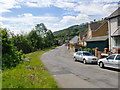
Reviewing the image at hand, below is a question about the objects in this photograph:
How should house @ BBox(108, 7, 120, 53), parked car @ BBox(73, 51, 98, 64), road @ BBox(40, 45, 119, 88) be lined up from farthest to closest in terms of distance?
house @ BBox(108, 7, 120, 53) < parked car @ BBox(73, 51, 98, 64) < road @ BBox(40, 45, 119, 88)

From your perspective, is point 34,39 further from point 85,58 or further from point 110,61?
point 110,61

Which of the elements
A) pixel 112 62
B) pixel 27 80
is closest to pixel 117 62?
pixel 112 62

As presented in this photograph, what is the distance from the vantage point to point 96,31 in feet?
Result: 139

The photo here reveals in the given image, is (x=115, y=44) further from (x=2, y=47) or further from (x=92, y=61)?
(x=2, y=47)

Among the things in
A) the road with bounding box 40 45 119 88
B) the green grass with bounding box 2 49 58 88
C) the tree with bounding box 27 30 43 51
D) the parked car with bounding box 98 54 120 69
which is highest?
the tree with bounding box 27 30 43 51

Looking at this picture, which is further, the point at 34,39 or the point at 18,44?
the point at 34,39

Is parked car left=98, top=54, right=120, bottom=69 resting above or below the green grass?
above

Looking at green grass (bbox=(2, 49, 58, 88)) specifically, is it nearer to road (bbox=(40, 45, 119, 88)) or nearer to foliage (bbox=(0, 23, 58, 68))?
road (bbox=(40, 45, 119, 88))

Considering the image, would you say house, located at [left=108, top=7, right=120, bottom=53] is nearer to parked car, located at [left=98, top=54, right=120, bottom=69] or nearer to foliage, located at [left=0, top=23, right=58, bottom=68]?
parked car, located at [left=98, top=54, right=120, bottom=69]

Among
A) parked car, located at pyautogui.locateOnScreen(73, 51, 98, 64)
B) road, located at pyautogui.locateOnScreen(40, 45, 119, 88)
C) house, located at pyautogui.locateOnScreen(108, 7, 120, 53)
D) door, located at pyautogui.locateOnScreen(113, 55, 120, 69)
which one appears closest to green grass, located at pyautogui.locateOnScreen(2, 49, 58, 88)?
road, located at pyautogui.locateOnScreen(40, 45, 119, 88)

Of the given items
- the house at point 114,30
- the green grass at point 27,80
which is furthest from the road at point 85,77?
the house at point 114,30

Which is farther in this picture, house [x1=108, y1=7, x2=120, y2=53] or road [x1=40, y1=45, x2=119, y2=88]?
house [x1=108, y1=7, x2=120, y2=53]

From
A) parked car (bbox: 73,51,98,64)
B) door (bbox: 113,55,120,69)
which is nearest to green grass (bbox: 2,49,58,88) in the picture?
door (bbox: 113,55,120,69)

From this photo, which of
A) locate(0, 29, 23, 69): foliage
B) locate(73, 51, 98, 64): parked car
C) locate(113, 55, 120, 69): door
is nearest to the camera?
locate(113, 55, 120, 69): door
